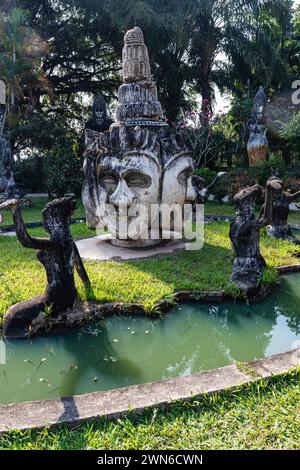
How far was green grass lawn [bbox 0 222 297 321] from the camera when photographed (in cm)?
405

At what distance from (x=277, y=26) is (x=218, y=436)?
19246 millimetres

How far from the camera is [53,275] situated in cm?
357

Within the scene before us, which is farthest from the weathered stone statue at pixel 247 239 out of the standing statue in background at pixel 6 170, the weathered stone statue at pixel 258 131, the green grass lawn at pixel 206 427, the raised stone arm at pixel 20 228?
the weathered stone statue at pixel 258 131

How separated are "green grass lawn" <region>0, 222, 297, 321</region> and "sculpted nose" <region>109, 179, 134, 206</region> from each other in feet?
2.80

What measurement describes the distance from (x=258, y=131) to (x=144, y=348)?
13216 mm

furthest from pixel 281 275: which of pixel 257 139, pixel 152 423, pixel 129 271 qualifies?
pixel 257 139

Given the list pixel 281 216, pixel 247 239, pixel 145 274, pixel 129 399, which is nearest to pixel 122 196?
pixel 145 274

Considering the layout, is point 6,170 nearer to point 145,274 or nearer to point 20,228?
point 145,274

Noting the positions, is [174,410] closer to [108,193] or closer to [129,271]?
[129,271]

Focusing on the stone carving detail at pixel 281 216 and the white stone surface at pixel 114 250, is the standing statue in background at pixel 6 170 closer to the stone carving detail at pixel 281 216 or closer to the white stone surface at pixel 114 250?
the white stone surface at pixel 114 250

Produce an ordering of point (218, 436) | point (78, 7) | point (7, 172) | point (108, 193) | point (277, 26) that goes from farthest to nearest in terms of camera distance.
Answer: point (277, 26), point (78, 7), point (7, 172), point (108, 193), point (218, 436)

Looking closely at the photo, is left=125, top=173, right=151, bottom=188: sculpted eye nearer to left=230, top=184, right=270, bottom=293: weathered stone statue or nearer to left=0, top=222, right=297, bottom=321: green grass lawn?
left=0, top=222, right=297, bottom=321: green grass lawn

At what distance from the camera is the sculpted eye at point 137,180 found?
5558 mm
